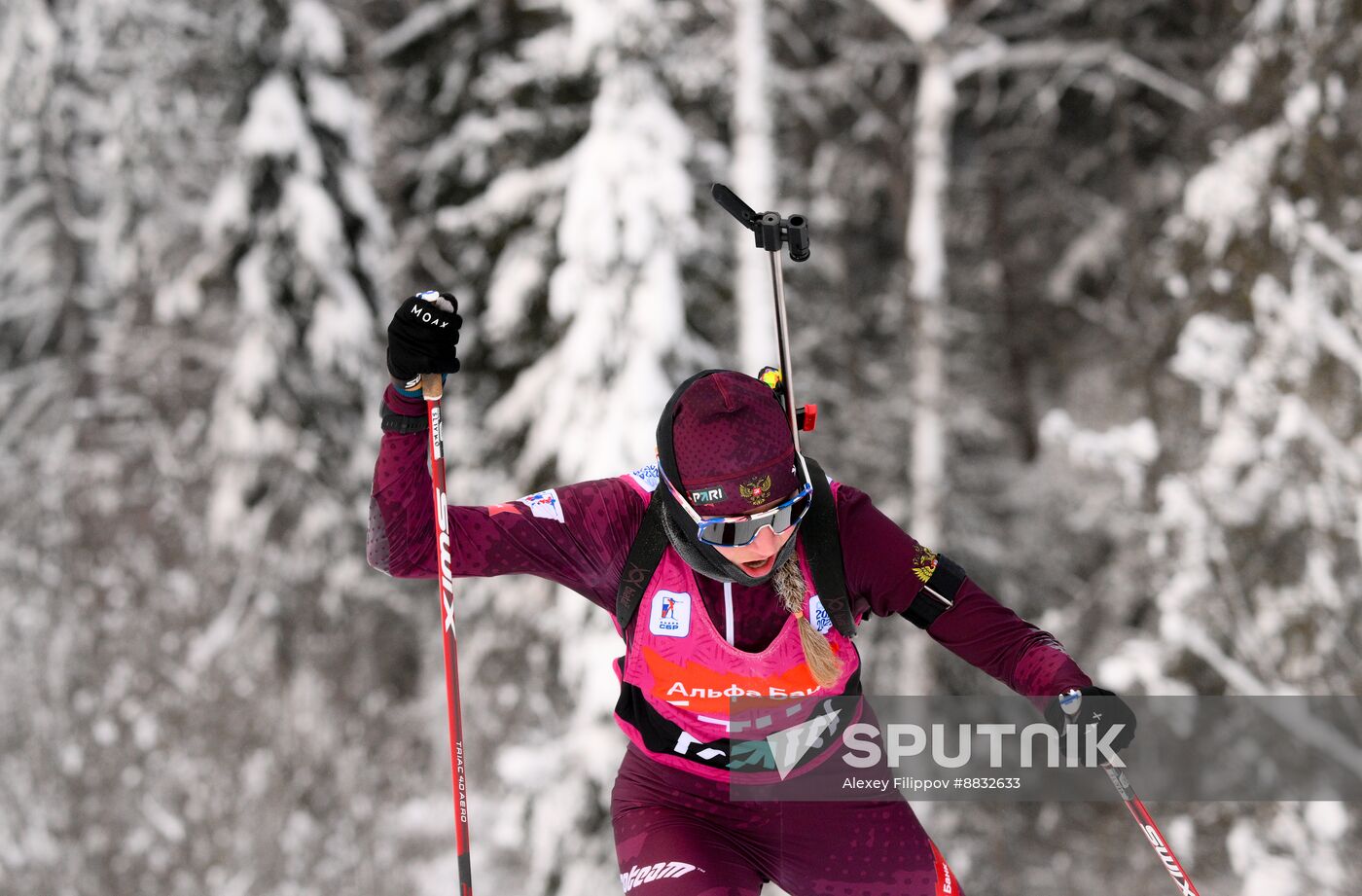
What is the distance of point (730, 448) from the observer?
323 centimetres

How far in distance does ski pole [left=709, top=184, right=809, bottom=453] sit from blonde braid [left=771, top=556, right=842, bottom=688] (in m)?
0.34

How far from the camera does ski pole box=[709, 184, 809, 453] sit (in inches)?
137

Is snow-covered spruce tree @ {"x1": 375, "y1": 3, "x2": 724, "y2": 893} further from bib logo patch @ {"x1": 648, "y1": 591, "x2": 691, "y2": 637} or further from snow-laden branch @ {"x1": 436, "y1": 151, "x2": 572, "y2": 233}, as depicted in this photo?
bib logo patch @ {"x1": 648, "y1": 591, "x2": 691, "y2": 637}

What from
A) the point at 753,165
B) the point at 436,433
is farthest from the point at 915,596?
the point at 753,165

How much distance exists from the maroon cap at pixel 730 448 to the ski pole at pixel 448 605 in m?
0.66

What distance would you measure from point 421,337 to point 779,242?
40.7 inches

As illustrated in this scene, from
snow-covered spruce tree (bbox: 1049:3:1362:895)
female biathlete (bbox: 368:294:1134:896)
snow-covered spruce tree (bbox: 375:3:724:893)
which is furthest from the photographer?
snow-covered spruce tree (bbox: 375:3:724:893)

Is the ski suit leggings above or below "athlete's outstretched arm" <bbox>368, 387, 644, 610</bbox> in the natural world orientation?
below

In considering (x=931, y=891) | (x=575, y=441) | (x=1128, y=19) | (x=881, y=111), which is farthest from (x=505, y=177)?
(x=931, y=891)

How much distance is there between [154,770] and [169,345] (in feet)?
18.4

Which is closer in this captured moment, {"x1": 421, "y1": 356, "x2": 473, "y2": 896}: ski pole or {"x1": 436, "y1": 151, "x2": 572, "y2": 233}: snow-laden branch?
{"x1": 421, "y1": 356, "x2": 473, "y2": 896}: ski pole

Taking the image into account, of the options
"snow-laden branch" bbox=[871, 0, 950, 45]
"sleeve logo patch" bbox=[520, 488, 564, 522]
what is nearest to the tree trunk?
"snow-laden branch" bbox=[871, 0, 950, 45]

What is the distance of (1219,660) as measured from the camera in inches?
349

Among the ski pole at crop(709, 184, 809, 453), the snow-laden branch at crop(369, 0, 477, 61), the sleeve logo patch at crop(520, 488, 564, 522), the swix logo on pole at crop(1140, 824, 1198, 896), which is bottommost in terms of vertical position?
the swix logo on pole at crop(1140, 824, 1198, 896)
